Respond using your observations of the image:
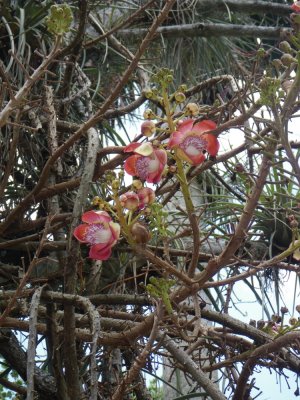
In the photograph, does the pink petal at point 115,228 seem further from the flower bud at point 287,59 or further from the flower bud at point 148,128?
the flower bud at point 287,59

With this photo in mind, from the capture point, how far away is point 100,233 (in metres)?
1.14

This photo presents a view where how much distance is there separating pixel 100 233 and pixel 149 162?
0.39 feet

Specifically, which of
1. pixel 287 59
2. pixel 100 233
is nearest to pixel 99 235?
pixel 100 233

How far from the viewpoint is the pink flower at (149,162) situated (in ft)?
3.66

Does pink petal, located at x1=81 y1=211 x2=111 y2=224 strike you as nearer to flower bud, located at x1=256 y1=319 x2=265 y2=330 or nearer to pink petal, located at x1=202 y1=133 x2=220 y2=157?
pink petal, located at x1=202 y1=133 x2=220 y2=157

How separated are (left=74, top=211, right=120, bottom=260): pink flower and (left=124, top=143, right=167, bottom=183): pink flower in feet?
0.25

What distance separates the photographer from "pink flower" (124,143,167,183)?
1116 mm

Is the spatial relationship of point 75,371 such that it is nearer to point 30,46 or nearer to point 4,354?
point 4,354

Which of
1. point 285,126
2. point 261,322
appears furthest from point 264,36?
point 285,126

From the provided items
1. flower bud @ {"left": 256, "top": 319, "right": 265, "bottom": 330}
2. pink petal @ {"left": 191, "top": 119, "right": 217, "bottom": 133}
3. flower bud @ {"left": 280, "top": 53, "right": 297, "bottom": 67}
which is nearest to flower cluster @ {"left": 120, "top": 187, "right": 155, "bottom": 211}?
pink petal @ {"left": 191, "top": 119, "right": 217, "bottom": 133}

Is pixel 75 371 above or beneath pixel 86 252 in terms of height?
beneath

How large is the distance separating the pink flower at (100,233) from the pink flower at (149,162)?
78 mm

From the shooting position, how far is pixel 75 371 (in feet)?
4.31

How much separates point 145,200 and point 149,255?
0.27ft
